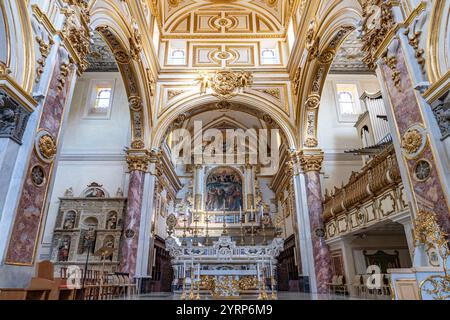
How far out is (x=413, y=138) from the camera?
4.48m

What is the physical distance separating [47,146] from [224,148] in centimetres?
1584

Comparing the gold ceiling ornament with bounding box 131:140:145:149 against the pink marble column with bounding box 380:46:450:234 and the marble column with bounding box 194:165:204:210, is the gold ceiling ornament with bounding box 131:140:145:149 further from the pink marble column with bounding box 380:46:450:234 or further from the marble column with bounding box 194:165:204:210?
the pink marble column with bounding box 380:46:450:234

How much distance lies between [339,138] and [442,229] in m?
10.1

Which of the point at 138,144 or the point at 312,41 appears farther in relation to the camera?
the point at 138,144

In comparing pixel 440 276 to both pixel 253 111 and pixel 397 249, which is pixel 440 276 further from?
pixel 253 111

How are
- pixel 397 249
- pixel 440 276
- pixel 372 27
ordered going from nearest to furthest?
pixel 440 276, pixel 372 27, pixel 397 249

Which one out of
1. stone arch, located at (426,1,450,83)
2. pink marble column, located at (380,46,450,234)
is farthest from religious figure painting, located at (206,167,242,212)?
stone arch, located at (426,1,450,83)

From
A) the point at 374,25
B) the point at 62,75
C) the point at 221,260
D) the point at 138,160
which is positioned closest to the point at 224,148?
the point at 138,160

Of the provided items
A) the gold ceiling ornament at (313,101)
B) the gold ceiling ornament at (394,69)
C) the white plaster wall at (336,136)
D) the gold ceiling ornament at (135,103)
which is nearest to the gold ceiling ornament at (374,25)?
the gold ceiling ornament at (394,69)

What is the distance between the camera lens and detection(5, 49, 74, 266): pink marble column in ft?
13.3

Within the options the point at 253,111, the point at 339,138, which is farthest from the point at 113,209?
the point at 339,138

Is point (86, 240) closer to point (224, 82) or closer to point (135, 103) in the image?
point (135, 103)

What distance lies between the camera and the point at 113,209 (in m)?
12.0
